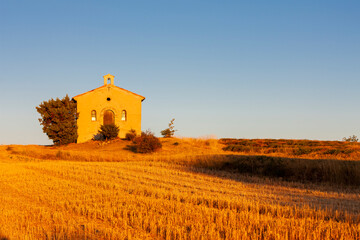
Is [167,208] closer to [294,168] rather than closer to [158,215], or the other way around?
[158,215]

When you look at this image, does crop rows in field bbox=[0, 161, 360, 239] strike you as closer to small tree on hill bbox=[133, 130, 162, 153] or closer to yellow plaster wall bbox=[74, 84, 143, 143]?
small tree on hill bbox=[133, 130, 162, 153]

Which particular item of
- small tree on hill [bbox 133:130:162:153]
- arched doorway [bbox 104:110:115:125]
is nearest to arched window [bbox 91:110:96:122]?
arched doorway [bbox 104:110:115:125]

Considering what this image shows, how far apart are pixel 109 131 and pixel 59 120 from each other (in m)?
6.94

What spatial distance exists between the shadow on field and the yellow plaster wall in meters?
24.2

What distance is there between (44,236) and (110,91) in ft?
128

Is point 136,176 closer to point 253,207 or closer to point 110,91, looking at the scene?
point 253,207

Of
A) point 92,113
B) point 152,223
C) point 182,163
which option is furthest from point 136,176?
point 92,113

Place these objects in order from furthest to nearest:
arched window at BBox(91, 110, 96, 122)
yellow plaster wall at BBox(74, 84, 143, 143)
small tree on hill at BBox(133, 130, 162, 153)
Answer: arched window at BBox(91, 110, 96, 122)
yellow plaster wall at BBox(74, 84, 143, 143)
small tree on hill at BBox(133, 130, 162, 153)

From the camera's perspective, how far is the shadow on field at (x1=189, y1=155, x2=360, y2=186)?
54.5 feet

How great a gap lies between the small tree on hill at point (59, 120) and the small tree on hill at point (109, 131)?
4344 millimetres

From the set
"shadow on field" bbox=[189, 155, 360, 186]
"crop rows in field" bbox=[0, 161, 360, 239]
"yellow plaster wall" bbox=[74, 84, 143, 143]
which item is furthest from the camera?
"yellow plaster wall" bbox=[74, 84, 143, 143]

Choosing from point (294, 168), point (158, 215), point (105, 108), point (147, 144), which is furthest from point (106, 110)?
point (158, 215)

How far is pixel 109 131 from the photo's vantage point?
40.9 meters

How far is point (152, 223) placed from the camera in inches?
286
